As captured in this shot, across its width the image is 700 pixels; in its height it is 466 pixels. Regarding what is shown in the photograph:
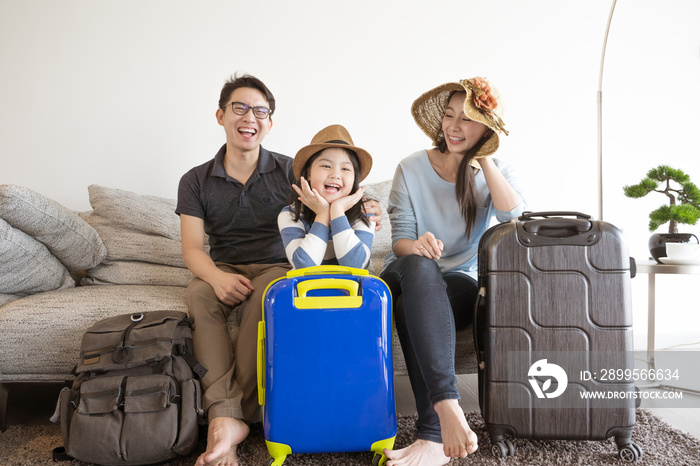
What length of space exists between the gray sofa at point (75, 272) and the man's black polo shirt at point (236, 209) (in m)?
0.26

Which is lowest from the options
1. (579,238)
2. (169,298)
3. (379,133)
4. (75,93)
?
(169,298)

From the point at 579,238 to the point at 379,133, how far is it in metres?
1.38

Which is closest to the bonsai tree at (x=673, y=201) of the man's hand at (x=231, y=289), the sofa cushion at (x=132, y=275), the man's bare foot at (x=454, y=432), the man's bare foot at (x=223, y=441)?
the man's bare foot at (x=454, y=432)

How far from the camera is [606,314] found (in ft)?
3.89

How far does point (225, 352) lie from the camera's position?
133cm

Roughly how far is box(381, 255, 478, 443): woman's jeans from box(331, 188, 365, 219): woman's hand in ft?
0.80

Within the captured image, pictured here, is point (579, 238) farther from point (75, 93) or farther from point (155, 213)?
point (75, 93)

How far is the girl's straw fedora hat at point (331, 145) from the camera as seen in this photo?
1.48 m

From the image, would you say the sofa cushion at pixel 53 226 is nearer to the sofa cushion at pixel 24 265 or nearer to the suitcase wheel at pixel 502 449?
the sofa cushion at pixel 24 265

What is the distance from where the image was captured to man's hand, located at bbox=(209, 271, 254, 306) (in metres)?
1.43

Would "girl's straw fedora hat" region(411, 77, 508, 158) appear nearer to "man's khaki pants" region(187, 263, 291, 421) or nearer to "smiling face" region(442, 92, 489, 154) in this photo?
"smiling face" region(442, 92, 489, 154)

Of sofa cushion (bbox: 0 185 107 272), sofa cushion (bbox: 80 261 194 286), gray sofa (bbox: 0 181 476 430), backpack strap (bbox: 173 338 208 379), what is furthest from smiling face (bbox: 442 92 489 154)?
sofa cushion (bbox: 0 185 107 272)

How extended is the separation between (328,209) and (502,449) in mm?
799

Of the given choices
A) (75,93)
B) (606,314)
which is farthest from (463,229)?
(75,93)
